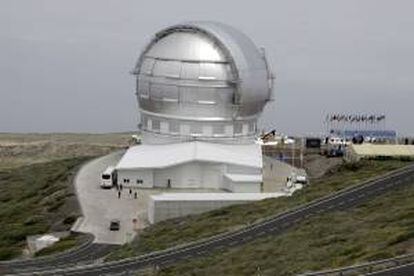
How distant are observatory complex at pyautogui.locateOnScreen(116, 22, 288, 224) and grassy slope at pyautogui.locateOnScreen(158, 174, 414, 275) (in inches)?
1117

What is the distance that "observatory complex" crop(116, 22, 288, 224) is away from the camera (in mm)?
85250

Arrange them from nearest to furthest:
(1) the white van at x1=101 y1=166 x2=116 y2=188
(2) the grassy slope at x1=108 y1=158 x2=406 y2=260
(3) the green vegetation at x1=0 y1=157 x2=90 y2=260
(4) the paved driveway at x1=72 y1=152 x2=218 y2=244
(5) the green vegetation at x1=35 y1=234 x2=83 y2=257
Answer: (2) the grassy slope at x1=108 y1=158 x2=406 y2=260 → (5) the green vegetation at x1=35 y1=234 x2=83 y2=257 → (4) the paved driveway at x1=72 y1=152 x2=218 y2=244 → (3) the green vegetation at x1=0 y1=157 x2=90 y2=260 → (1) the white van at x1=101 y1=166 x2=116 y2=188

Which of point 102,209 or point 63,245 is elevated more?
point 102,209

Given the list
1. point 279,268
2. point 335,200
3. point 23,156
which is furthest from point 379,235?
point 23,156

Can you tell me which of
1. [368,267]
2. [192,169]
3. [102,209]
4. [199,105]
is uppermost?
[199,105]

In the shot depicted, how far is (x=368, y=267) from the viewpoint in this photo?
118 feet

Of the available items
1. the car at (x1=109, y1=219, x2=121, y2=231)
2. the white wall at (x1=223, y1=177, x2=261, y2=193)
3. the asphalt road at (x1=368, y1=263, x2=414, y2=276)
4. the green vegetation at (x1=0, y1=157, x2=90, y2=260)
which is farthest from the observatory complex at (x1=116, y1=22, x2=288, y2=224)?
the asphalt road at (x1=368, y1=263, x2=414, y2=276)

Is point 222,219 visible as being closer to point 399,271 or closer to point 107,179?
point 107,179

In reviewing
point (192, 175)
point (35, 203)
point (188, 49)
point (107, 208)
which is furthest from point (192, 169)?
point (35, 203)

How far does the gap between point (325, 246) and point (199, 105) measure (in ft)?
147

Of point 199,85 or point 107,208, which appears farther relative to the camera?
point 199,85

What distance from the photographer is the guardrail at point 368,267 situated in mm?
35875

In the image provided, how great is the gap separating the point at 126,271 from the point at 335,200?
64.4 ft

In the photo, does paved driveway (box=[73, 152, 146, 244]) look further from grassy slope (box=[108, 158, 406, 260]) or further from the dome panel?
the dome panel
